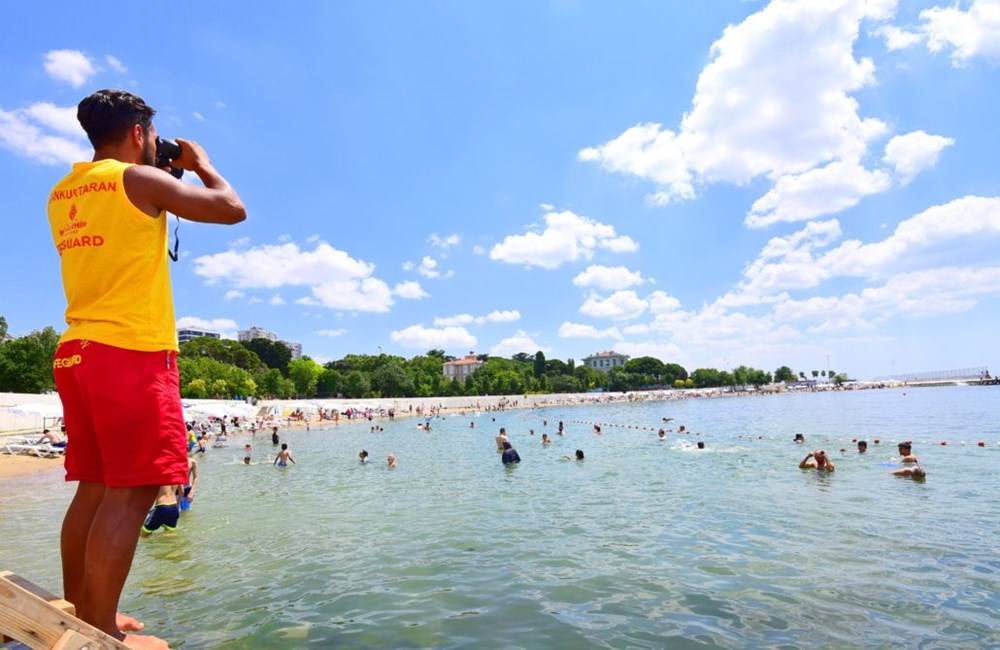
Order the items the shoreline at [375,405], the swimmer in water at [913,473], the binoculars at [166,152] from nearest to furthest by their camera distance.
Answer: the binoculars at [166,152] → the swimmer in water at [913,473] → the shoreline at [375,405]

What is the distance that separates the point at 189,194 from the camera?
3.11m

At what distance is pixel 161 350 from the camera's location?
Answer: 9.97ft

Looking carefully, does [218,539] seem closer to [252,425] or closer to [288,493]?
[288,493]

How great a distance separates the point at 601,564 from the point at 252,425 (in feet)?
206

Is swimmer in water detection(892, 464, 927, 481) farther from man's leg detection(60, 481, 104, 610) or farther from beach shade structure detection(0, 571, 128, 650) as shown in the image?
beach shade structure detection(0, 571, 128, 650)

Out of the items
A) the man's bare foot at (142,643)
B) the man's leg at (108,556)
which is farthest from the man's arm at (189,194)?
the man's bare foot at (142,643)

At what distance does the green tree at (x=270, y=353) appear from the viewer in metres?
136

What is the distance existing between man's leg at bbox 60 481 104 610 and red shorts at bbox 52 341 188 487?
406 millimetres

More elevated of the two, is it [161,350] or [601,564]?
[161,350]

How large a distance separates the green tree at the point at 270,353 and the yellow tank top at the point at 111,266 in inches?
5521

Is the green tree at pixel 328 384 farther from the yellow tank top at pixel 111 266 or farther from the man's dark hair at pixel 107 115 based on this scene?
the yellow tank top at pixel 111 266

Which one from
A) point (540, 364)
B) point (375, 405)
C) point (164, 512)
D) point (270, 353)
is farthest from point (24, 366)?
point (540, 364)

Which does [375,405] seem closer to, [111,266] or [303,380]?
[303,380]

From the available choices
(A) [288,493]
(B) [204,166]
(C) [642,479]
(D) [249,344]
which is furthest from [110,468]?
(D) [249,344]
